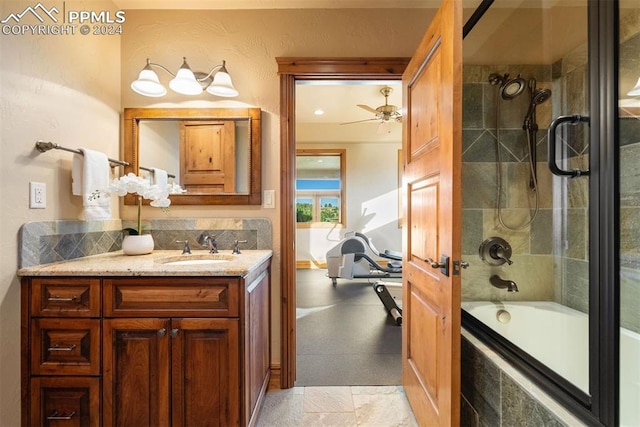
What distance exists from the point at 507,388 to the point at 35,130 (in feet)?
7.69

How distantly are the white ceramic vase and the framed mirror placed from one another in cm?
34

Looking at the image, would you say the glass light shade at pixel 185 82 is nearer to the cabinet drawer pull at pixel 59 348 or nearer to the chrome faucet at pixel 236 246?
the chrome faucet at pixel 236 246

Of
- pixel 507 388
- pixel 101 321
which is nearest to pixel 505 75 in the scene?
pixel 507 388

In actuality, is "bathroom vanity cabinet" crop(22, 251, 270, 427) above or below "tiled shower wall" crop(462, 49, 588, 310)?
below

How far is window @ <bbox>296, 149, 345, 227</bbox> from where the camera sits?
5.94 metres

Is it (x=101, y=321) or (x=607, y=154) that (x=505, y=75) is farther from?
(x=101, y=321)

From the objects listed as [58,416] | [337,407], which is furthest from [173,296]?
[337,407]

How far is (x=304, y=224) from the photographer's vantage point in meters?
5.89

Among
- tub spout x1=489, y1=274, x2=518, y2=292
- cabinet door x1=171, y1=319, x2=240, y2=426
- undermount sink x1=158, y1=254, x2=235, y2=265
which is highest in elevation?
undermount sink x1=158, y1=254, x2=235, y2=265

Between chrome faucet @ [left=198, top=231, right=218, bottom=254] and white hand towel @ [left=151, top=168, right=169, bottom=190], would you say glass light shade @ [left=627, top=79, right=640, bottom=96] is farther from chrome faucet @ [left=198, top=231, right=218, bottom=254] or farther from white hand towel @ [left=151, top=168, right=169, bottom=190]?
white hand towel @ [left=151, top=168, right=169, bottom=190]

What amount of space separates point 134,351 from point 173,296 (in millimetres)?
302

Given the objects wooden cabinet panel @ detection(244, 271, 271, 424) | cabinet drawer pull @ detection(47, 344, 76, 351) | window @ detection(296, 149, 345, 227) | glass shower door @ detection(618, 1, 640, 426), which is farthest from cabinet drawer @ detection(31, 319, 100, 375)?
window @ detection(296, 149, 345, 227)

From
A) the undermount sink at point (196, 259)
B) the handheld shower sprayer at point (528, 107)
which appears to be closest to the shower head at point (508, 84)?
the handheld shower sprayer at point (528, 107)

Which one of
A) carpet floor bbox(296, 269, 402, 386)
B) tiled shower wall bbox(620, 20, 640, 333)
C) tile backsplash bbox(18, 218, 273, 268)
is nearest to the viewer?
tiled shower wall bbox(620, 20, 640, 333)
